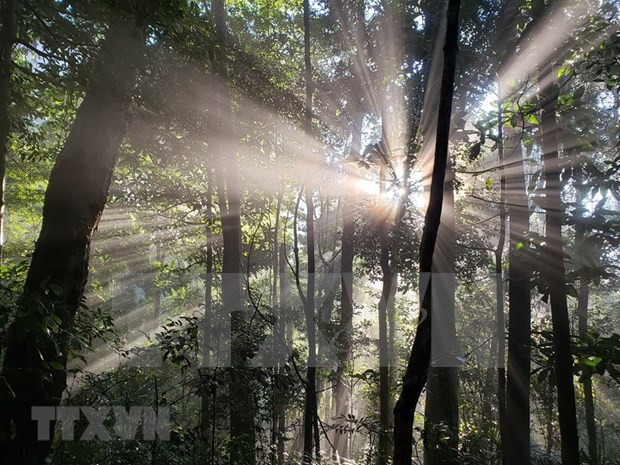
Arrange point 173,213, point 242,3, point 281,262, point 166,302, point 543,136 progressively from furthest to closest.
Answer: point 166,302
point 281,262
point 173,213
point 242,3
point 543,136

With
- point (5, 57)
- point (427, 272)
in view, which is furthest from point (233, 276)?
point (427, 272)

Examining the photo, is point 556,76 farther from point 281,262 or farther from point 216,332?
point 281,262

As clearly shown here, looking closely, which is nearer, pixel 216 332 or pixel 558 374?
pixel 558 374

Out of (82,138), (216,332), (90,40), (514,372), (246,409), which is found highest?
(90,40)

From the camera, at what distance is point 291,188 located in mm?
12938

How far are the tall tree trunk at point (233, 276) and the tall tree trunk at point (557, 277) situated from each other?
10.3ft

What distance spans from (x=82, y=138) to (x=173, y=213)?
7.72 meters

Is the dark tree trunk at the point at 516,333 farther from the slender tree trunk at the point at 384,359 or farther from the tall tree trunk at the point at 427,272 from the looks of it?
the tall tree trunk at the point at 427,272

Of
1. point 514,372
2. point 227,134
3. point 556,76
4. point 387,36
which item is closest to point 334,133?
point 387,36

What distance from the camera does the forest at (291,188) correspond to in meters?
2.97

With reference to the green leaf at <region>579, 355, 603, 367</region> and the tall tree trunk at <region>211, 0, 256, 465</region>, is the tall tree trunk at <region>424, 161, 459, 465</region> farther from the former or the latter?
the tall tree trunk at <region>211, 0, 256, 465</region>

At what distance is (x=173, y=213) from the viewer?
1056 centimetres

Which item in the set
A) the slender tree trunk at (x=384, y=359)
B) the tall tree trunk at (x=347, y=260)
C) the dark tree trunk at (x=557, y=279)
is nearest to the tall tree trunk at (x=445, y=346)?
the slender tree trunk at (x=384, y=359)

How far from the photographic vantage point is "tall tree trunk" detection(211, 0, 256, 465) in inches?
177
